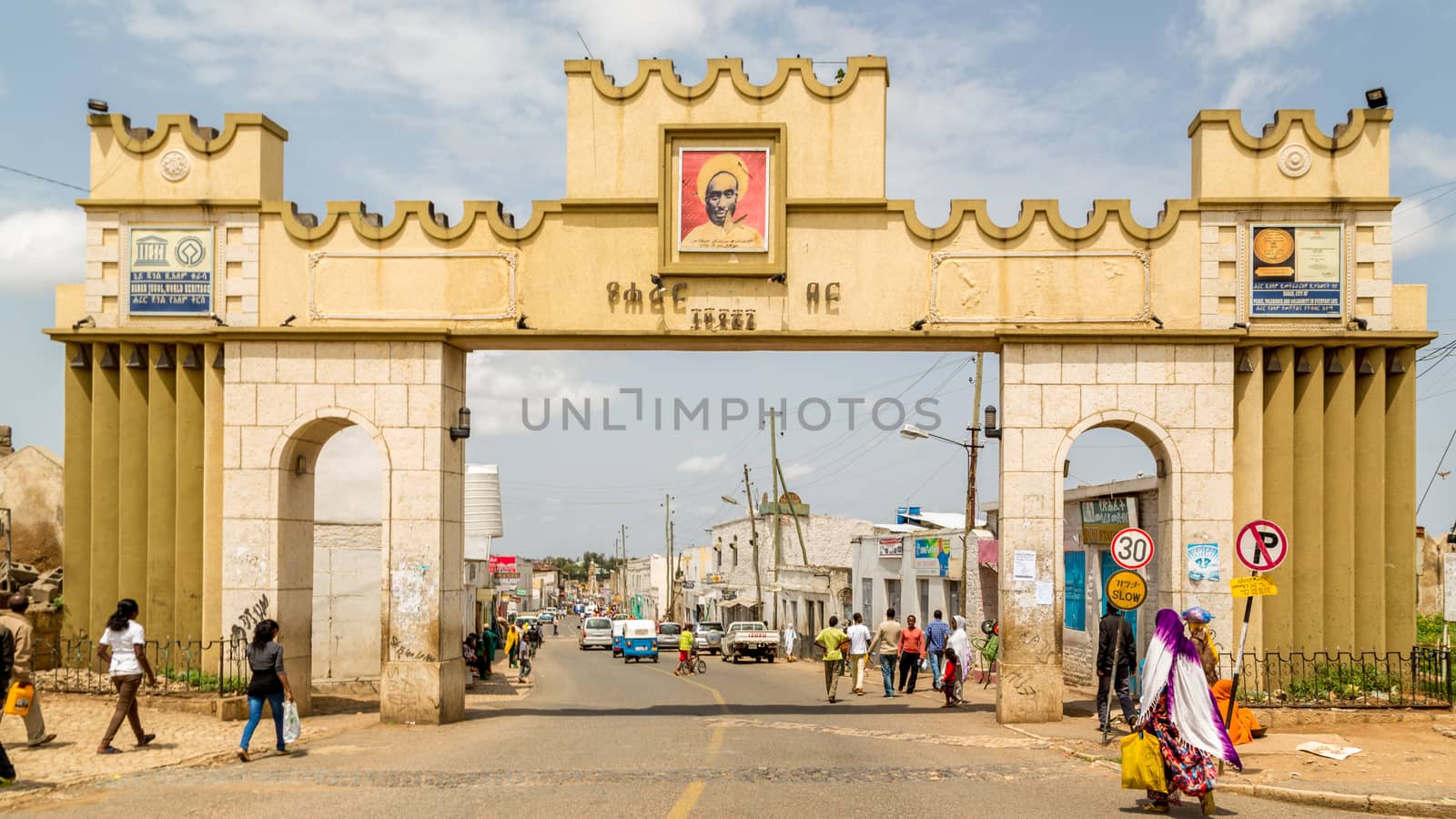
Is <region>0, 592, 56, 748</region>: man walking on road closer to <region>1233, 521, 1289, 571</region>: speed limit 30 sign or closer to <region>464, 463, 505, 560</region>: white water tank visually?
<region>1233, 521, 1289, 571</region>: speed limit 30 sign

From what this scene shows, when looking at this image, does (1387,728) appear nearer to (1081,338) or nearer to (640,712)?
(1081,338)

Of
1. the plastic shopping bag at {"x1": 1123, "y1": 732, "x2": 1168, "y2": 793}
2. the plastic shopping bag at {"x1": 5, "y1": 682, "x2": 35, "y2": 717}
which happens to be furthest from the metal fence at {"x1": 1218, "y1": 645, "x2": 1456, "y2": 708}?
the plastic shopping bag at {"x1": 5, "y1": 682, "x2": 35, "y2": 717}

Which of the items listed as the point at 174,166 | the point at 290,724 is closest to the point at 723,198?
the point at 174,166

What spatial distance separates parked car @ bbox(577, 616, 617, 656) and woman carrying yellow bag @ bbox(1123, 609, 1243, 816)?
5692 centimetres

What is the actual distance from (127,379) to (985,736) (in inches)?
502

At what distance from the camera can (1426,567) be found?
45.0m

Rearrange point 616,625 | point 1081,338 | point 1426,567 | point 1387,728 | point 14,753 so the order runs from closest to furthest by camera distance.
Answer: point 14,753
point 1387,728
point 1081,338
point 1426,567
point 616,625

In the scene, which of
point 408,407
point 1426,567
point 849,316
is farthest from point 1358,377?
point 1426,567

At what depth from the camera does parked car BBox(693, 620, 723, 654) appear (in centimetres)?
5459

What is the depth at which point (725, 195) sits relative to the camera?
18594 mm

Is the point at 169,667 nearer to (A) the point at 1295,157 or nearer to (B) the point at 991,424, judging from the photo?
(B) the point at 991,424

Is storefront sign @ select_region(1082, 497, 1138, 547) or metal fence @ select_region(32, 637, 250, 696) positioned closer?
metal fence @ select_region(32, 637, 250, 696)

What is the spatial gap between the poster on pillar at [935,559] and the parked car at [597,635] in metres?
28.0

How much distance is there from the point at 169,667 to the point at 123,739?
3400 mm
